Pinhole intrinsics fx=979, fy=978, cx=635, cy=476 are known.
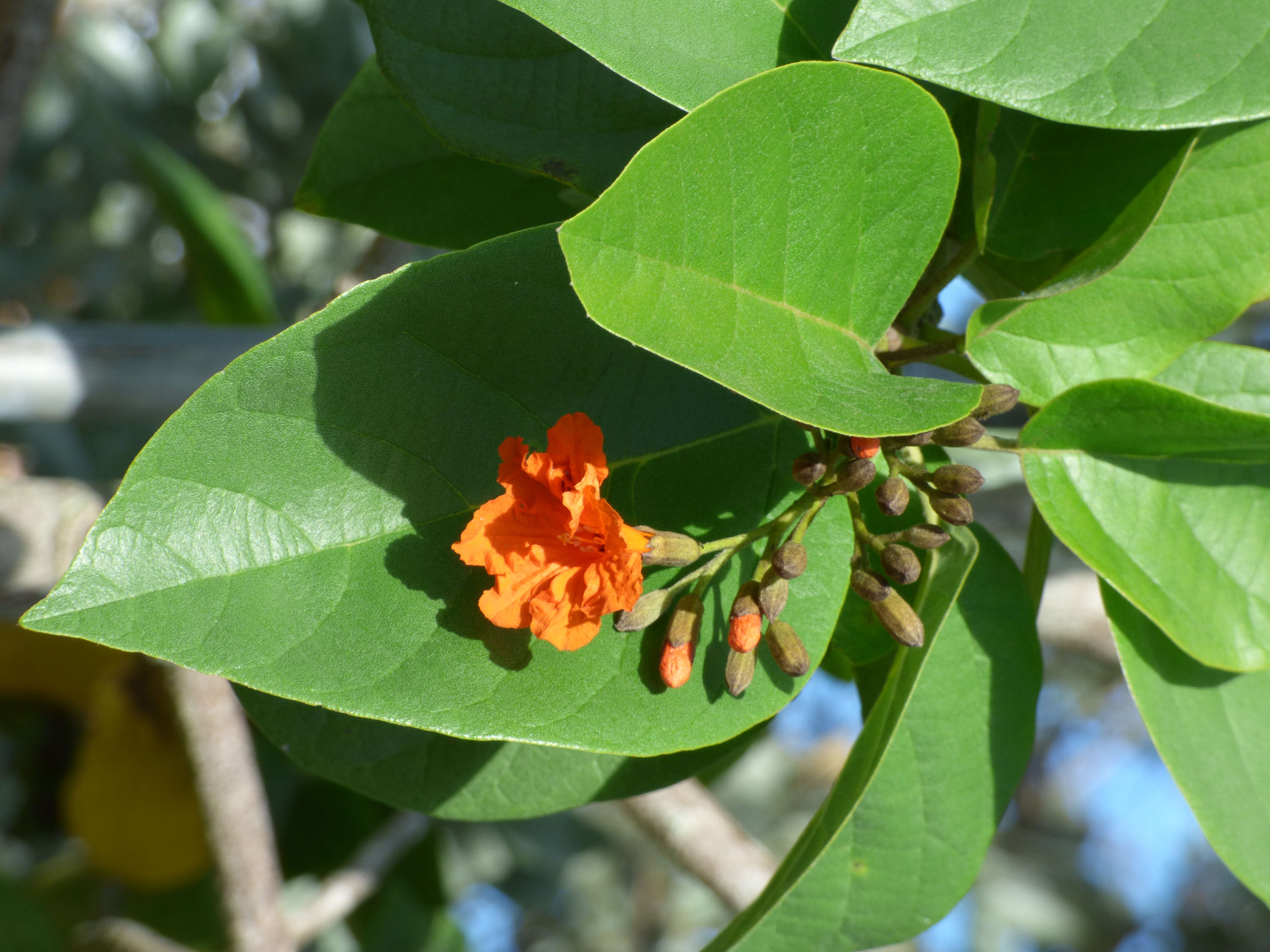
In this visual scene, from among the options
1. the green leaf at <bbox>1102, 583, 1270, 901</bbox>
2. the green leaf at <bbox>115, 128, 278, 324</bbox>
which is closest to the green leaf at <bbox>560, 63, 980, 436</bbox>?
the green leaf at <bbox>1102, 583, 1270, 901</bbox>

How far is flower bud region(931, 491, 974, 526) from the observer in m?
0.78

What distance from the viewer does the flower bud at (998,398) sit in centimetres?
77

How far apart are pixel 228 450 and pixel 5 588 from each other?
123 centimetres

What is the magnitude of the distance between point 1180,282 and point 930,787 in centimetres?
49

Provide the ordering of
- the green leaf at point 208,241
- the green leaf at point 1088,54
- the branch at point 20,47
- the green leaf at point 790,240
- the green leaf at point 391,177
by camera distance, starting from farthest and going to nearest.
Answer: the green leaf at point 208,241
the branch at point 20,47
the green leaf at point 391,177
the green leaf at point 1088,54
the green leaf at point 790,240

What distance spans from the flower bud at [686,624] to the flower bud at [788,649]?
0.19ft

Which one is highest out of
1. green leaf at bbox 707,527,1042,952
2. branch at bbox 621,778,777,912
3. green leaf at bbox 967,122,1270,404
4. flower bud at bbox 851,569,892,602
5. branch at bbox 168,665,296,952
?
green leaf at bbox 967,122,1270,404

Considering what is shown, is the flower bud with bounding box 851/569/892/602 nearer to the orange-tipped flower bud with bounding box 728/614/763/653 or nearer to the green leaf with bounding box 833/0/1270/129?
the orange-tipped flower bud with bounding box 728/614/763/653

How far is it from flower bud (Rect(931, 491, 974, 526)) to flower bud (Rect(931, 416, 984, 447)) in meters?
0.04

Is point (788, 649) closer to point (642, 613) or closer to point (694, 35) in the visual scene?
point (642, 613)

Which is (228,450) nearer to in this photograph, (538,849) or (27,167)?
(538,849)

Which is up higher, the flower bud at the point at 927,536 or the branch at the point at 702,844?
the flower bud at the point at 927,536

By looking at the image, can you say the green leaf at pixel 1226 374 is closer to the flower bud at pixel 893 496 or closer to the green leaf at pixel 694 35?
the flower bud at pixel 893 496

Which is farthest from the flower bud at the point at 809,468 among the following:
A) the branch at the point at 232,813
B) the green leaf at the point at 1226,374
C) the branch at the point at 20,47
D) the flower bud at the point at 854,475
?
the branch at the point at 20,47
